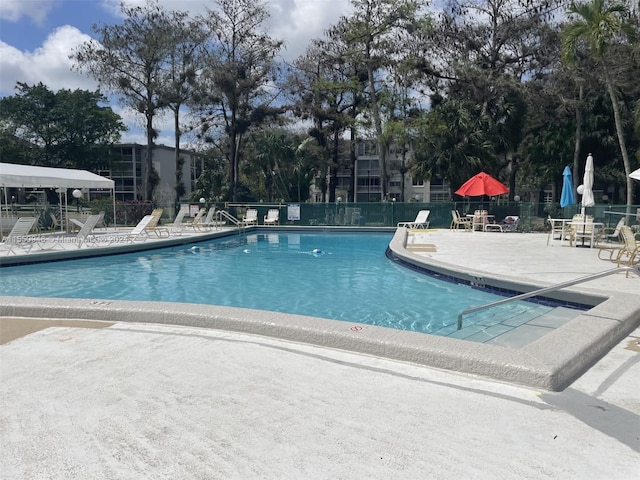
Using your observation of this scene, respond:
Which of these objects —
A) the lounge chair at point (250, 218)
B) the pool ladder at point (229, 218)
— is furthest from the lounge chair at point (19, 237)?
the lounge chair at point (250, 218)

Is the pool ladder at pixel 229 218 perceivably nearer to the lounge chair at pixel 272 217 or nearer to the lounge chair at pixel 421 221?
the lounge chair at pixel 272 217

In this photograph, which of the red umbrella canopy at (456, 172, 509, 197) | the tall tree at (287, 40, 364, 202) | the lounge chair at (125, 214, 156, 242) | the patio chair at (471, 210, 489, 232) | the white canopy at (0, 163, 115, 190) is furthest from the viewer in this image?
the tall tree at (287, 40, 364, 202)

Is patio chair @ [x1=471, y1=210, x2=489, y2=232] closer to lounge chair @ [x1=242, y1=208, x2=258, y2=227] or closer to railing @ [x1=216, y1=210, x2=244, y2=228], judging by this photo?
lounge chair @ [x1=242, y1=208, x2=258, y2=227]

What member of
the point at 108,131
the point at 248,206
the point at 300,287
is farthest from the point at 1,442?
the point at 108,131

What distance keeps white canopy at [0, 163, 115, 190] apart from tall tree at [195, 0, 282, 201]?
11.0 metres

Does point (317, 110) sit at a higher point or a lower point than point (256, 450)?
higher

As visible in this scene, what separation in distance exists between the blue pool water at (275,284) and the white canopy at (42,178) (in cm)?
453

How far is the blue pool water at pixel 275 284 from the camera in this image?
724 centimetres

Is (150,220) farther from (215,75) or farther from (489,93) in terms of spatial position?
(489,93)

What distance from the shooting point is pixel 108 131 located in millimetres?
40594

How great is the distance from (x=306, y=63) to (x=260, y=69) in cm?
299

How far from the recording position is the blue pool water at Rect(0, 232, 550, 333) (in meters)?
7.24

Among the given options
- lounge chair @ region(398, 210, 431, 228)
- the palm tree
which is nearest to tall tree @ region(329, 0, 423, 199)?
lounge chair @ region(398, 210, 431, 228)

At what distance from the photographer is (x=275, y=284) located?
940 cm
